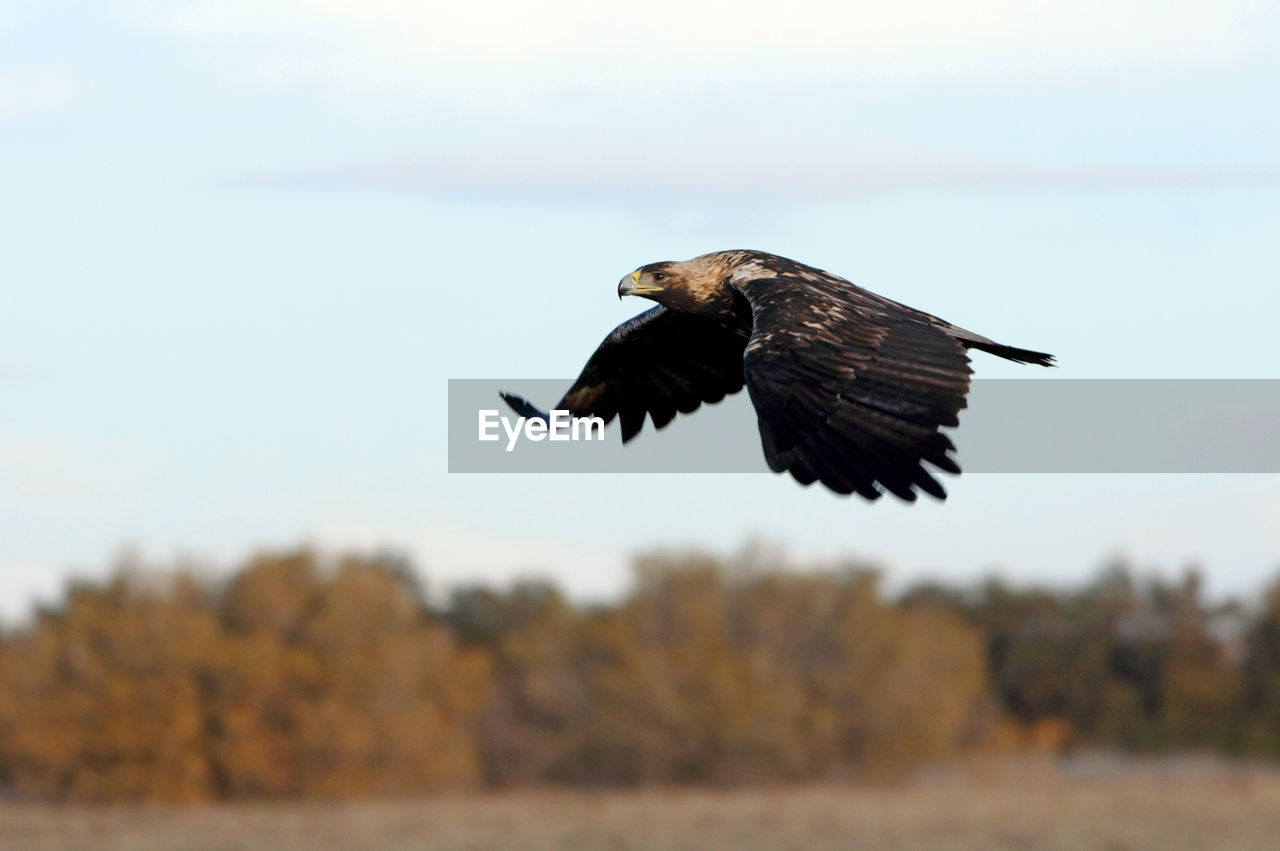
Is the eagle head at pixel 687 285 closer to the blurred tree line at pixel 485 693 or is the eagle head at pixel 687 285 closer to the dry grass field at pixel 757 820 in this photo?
the dry grass field at pixel 757 820

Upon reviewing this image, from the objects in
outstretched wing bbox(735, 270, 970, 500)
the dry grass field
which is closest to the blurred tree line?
the dry grass field

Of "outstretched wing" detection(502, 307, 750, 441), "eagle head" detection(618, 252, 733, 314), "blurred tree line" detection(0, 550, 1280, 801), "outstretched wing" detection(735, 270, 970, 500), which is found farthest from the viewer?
"blurred tree line" detection(0, 550, 1280, 801)

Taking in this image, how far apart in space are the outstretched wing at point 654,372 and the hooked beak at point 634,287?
37 cm

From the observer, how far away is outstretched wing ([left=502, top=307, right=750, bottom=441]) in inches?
461

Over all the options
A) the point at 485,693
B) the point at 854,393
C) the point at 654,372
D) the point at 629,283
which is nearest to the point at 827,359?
the point at 854,393

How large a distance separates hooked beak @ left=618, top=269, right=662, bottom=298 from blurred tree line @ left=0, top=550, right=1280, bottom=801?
37.4 meters

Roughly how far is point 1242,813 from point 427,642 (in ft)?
80.4

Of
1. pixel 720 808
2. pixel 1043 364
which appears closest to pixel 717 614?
pixel 720 808

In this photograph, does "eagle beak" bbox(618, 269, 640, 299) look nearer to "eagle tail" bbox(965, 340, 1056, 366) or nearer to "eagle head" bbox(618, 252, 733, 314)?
"eagle head" bbox(618, 252, 733, 314)

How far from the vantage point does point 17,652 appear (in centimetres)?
5306

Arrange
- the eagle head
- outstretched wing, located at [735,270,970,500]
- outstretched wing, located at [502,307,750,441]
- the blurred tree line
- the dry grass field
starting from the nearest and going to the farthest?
1. outstretched wing, located at [735,270,970,500]
2. the eagle head
3. outstretched wing, located at [502,307,750,441]
4. the dry grass field
5. the blurred tree line

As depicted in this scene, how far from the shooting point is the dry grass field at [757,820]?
3647 centimetres

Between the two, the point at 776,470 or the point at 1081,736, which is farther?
the point at 1081,736

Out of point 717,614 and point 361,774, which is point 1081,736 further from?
point 361,774
